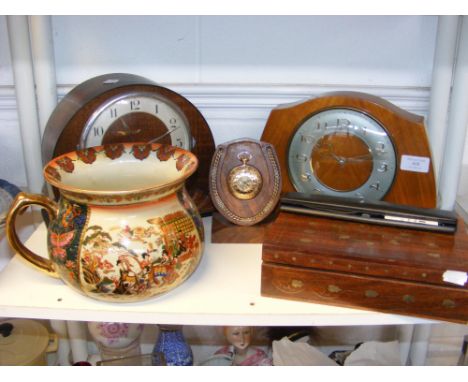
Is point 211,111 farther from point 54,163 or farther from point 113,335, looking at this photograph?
point 113,335

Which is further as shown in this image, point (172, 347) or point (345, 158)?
point (172, 347)

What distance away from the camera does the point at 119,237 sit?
56cm

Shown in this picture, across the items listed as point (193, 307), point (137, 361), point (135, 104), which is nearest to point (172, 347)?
point (137, 361)

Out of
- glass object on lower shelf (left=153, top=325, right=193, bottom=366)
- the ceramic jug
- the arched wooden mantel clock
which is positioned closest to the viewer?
the ceramic jug

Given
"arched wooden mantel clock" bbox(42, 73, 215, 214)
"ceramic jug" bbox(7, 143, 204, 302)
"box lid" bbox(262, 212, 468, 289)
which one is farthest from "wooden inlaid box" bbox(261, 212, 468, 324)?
"arched wooden mantel clock" bbox(42, 73, 215, 214)

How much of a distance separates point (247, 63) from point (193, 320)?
0.46m

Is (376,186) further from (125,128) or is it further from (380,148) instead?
(125,128)

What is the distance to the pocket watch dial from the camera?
73 cm

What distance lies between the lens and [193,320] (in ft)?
1.97

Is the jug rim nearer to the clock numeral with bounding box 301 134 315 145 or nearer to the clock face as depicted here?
the clock face

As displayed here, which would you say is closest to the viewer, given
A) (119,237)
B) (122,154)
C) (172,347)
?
(119,237)

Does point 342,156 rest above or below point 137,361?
above

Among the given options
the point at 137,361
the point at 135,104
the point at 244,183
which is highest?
the point at 135,104
